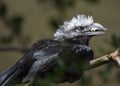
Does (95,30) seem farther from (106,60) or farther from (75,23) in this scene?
(106,60)

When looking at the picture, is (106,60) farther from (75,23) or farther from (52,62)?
(75,23)

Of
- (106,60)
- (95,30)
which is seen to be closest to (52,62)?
(106,60)

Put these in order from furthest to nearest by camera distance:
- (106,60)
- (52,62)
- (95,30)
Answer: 1. (95,30)
2. (52,62)
3. (106,60)

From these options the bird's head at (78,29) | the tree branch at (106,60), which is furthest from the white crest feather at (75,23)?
the tree branch at (106,60)

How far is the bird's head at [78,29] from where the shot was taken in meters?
3.81

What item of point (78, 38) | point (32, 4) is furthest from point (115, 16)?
point (78, 38)

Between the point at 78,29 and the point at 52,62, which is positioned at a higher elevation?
the point at 78,29

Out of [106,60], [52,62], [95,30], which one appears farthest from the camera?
[95,30]

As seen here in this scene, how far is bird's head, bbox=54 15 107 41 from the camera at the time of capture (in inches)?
150

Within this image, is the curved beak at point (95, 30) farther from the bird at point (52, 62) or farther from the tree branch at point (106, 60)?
the tree branch at point (106, 60)

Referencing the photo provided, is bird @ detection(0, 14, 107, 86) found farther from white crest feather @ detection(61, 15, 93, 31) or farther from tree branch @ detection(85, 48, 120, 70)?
white crest feather @ detection(61, 15, 93, 31)

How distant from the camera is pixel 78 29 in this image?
3.87 meters

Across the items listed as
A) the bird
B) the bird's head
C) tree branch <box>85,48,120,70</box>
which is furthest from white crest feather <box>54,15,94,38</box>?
tree branch <box>85,48,120,70</box>

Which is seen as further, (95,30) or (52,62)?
(95,30)
